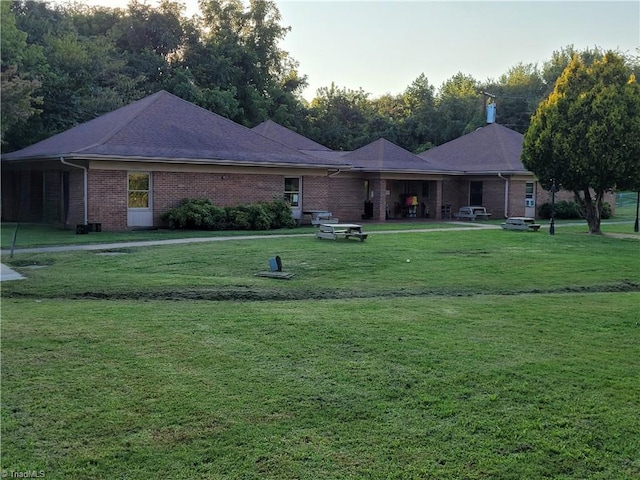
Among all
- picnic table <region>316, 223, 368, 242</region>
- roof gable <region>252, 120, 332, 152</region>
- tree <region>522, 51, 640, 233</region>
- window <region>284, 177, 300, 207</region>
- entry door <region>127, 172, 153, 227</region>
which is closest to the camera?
picnic table <region>316, 223, 368, 242</region>

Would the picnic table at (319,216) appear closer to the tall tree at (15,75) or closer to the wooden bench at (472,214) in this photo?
the wooden bench at (472,214)

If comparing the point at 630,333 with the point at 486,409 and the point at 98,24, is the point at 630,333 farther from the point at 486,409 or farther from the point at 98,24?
the point at 98,24

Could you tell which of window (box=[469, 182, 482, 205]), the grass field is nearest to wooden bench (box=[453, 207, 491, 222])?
window (box=[469, 182, 482, 205])

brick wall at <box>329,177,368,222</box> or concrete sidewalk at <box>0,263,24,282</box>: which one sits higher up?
brick wall at <box>329,177,368,222</box>

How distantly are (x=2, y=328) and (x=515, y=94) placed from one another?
6300 centimetres

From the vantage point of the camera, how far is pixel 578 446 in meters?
4.64

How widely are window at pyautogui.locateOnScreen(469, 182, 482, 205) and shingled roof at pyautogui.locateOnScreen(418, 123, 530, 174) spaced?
1027mm

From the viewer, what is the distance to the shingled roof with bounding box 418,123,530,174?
33.9 metres

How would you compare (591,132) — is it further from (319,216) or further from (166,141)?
(166,141)

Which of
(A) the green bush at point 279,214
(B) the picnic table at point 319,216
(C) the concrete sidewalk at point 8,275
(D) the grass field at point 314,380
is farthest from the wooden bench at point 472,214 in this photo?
(C) the concrete sidewalk at point 8,275

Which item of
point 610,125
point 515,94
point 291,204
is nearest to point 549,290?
point 610,125

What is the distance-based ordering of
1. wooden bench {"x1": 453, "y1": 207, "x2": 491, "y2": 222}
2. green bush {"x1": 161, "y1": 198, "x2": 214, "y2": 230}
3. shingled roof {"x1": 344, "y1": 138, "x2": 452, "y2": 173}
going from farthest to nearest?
wooden bench {"x1": 453, "y1": 207, "x2": 491, "y2": 222} < shingled roof {"x1": 344, "y1": 138, "x2": 452, "y2": 173} < green bush {"x1": 161, "y1": 198, "x2": 214, "y2": 230}

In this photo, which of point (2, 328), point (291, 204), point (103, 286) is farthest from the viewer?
point (291, 204)

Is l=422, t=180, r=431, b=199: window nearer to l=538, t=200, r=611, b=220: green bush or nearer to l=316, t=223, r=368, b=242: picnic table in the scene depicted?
l=538, t=200, r=611, b=220: green bush
